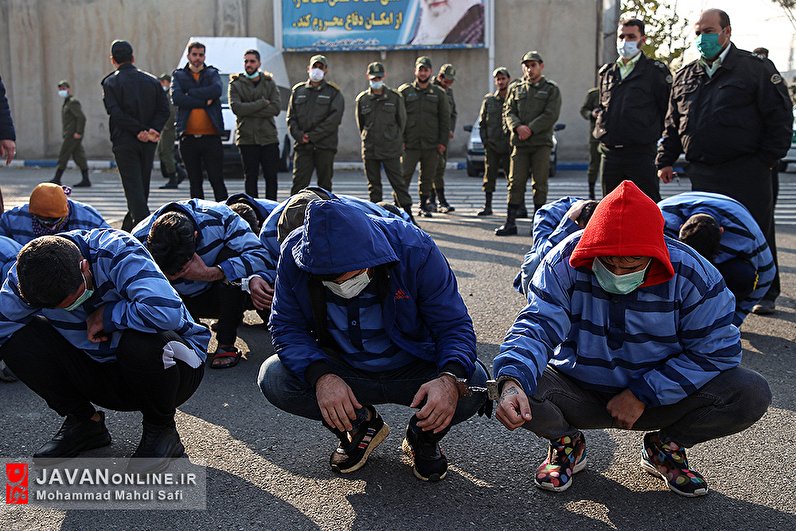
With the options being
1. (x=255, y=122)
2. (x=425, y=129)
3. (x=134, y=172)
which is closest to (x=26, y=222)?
Answer: (x=134, y=172)

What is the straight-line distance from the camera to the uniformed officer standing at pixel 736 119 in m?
6.20

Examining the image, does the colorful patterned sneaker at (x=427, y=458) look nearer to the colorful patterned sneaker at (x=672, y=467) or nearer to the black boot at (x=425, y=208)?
the colorful patterned sneaker at (x=672, y=467)

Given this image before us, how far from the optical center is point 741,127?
20.5 feet

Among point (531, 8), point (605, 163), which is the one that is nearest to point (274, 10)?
point (531, 8)

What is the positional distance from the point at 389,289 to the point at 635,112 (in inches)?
195

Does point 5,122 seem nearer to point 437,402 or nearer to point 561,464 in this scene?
point 437,402

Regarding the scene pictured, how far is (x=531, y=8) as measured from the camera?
74.3 feet

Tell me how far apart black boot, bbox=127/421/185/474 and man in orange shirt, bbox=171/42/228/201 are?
631cm

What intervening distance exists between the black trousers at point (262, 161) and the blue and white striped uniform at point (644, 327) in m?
7.60

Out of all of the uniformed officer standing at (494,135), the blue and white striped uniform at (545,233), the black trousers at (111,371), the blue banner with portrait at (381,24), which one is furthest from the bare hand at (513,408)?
the blue banner with portrait at (381,24)

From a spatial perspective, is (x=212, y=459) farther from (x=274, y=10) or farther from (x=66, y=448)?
(x=274, y=10)

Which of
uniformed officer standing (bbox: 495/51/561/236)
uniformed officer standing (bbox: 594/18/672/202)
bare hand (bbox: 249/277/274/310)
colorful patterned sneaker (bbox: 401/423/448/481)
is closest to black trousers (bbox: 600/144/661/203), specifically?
uniformed officer standing (bbox: 594/18/672/202)

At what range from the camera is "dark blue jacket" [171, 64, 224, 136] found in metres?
9.95

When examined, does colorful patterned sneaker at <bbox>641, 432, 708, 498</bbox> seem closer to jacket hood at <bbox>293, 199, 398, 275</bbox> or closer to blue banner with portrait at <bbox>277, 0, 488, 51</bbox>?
jacket hood at <bbox>293, 199, 398, 275</bbox>
